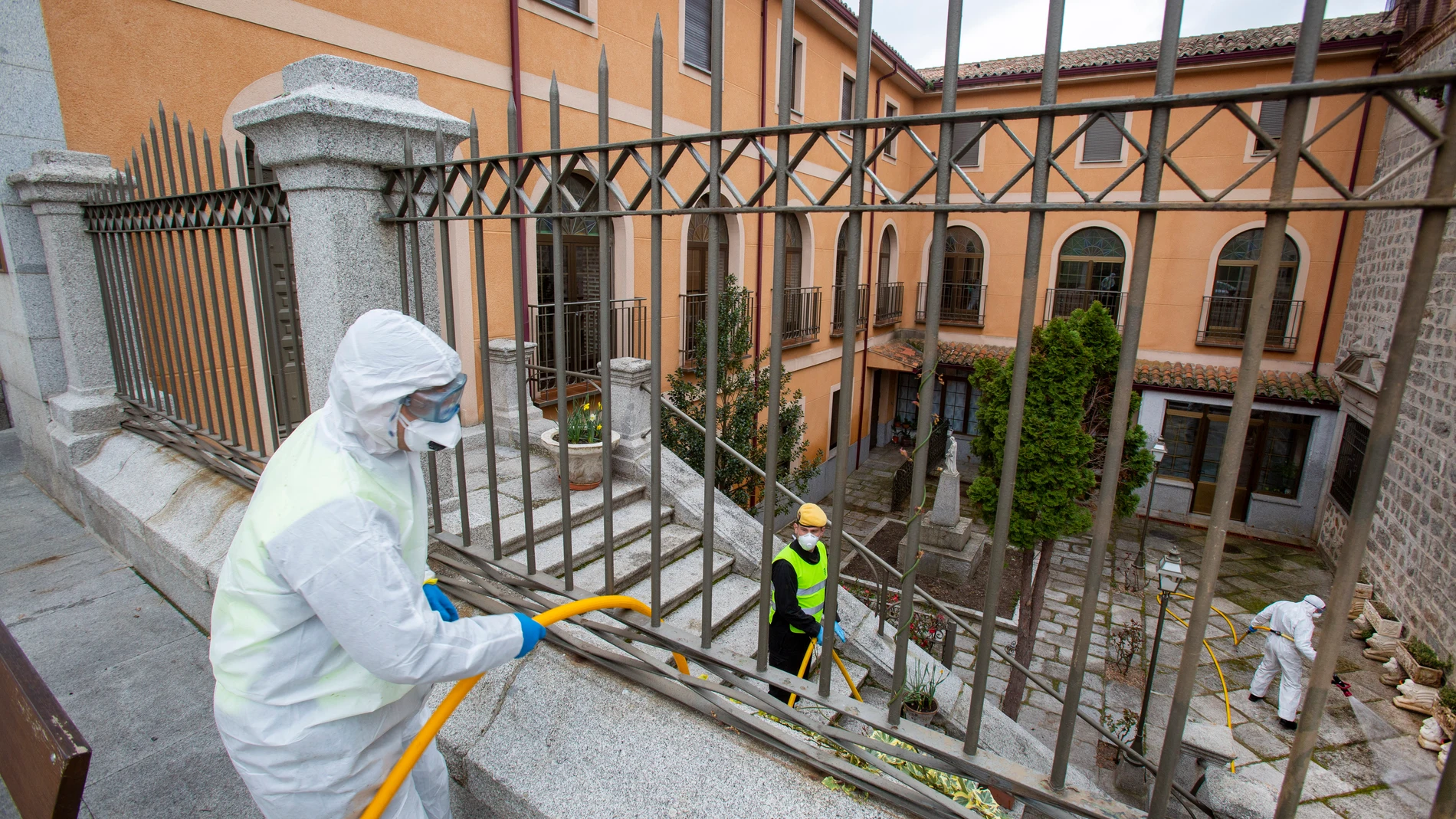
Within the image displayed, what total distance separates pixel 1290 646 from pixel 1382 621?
2.18 metres

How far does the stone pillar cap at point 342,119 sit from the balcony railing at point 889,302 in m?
14.2

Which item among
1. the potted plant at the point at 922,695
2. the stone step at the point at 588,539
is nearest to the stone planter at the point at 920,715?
the potted plant at the point at 922,695

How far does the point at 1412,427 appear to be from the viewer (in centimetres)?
823

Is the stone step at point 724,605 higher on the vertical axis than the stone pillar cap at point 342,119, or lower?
lower

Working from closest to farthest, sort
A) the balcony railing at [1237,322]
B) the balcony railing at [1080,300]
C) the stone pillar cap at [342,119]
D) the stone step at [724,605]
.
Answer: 1. the stone pillar cap at [342,119]
2. the stone step at [724,605]
3. the balcony railing at [1237,322]
4. the balcony railing at [1080,300]

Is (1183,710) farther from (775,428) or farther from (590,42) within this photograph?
(590,42)

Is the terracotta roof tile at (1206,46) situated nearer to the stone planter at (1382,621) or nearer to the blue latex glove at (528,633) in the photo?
the stone planter at (1382,621)

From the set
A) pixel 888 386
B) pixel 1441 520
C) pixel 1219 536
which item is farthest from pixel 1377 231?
pixel 1219 536

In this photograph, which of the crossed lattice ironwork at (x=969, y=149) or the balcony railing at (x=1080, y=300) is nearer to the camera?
the crossed lattice ironwork at (x=969, y=149)

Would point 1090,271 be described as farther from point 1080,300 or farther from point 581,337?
point 581,337

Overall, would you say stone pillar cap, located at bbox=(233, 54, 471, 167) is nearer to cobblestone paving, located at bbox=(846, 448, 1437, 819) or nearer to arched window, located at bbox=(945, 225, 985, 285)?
cobblestone paving, located at bbox=(846, 448, 1437, 819)

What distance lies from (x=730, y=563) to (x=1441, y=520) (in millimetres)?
7927

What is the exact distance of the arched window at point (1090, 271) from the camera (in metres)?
14.6

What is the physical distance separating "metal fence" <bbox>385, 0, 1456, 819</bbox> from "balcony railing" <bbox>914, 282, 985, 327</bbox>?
581 inches
